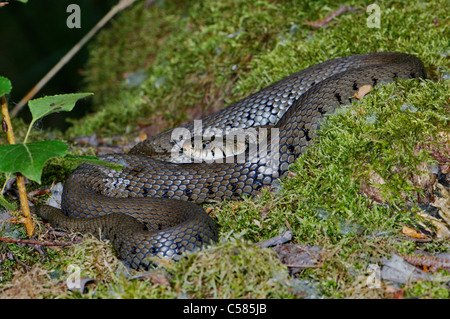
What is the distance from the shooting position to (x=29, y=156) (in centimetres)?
273

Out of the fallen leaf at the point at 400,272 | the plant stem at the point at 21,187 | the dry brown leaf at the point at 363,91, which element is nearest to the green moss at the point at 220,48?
the dry brown leaf at the point at 363,91

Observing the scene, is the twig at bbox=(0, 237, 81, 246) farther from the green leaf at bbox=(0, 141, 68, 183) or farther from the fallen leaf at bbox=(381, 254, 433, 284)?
the fallen leaf at bbox=(381, 254, 433, 284)

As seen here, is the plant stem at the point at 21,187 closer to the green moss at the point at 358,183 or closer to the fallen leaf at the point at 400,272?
the green moss at the point at 358,183

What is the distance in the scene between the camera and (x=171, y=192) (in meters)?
4.45

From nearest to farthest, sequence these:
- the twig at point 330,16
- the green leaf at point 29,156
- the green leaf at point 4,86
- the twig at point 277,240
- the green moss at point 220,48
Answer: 1. the green leaf at point 29,156
2. the green leaf at point 4,86
3. the twig at point 277,240
4. the green moss at point 220,48
5. the twig at point 330,16

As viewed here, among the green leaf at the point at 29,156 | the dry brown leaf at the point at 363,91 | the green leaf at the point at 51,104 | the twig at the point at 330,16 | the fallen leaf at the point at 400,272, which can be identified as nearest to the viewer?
the green leaf at the point at 29,156

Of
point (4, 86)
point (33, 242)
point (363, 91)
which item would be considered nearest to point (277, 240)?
point (363, 91)

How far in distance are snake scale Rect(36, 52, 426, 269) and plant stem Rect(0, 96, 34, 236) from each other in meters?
0.35

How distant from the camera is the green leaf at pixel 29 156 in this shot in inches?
103

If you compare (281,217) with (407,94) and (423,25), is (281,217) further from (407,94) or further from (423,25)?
(423,25)

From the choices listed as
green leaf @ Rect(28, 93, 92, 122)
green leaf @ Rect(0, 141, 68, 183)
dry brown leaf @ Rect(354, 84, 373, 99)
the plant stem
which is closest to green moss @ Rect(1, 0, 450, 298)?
dry brown leaf @ Rect(354, 84, 373, 99)

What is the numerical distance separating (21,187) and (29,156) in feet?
2.61

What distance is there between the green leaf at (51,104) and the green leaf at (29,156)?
408 millimetres

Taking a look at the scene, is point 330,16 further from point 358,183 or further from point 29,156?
point 29,156
